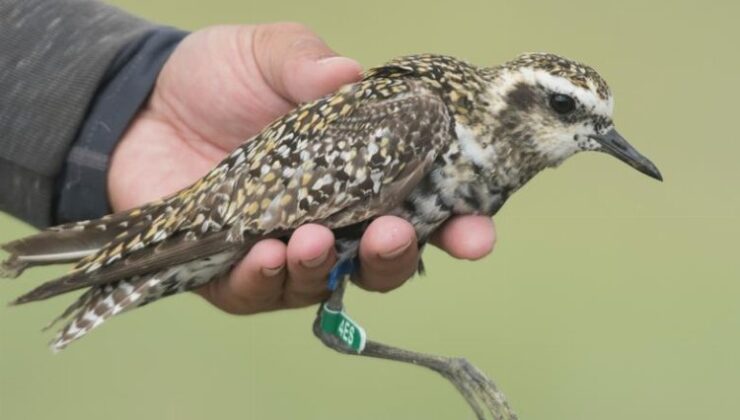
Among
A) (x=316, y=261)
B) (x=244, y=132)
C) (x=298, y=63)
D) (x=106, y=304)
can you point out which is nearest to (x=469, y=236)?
(x=316, y=261)

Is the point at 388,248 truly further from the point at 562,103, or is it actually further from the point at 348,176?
the point at 562,103

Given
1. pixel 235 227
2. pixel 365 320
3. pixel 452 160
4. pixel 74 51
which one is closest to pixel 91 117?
pixel 74 51

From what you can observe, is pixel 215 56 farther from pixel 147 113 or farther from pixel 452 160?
pixel 452 160

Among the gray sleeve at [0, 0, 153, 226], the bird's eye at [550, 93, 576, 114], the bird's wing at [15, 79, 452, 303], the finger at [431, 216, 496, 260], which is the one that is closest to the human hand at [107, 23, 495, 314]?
the finger at [431, 216, 496, 260]

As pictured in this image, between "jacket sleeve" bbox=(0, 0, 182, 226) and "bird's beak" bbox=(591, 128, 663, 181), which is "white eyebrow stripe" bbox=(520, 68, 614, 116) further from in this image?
"jacket sleeve" bbox=(0, 0, 182, 226)

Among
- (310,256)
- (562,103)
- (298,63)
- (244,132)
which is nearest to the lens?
(310,256)

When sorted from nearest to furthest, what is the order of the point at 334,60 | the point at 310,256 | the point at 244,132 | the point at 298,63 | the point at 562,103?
the point at 310,256 → the point at 562,103 → the point at 334,60 → the point at 298,63 → the point at 244,132

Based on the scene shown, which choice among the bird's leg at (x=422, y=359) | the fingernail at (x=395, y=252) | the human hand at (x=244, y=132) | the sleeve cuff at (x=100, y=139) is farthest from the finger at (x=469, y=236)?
the sleeve cuff at (x=100, y=139)

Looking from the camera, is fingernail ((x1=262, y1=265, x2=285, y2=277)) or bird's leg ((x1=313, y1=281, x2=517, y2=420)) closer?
fingernail ((x1=262, y1=265, x2=285, y2=277))
